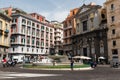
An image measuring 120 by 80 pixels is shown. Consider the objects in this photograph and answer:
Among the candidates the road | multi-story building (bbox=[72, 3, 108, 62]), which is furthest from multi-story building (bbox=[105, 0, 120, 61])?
the road

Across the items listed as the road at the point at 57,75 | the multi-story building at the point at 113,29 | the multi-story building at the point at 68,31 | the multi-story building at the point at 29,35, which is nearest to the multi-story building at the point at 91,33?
the multi-story building at the point at 113,29

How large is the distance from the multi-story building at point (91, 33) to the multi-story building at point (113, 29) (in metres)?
1.68

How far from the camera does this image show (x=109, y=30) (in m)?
57.8

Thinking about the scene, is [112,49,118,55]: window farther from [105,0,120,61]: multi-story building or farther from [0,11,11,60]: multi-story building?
[0,11,11,60]: multi-story building

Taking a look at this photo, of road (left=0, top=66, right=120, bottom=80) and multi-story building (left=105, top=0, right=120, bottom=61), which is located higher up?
multi-story building (left=105, top=0, right=120, bottom=61)

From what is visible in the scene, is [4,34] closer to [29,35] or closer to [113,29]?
[29,35]

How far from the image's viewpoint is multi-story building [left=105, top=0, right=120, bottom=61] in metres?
55.1

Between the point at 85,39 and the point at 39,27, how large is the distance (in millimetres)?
29168

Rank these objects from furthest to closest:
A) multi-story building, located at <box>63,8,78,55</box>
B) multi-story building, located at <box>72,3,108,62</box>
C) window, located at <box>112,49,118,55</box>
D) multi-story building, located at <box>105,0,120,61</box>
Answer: multi-story building, located at <box>63,8,78,55</box>, multi-story building, located at <box>72,3,108,62</box>, window, located at <box>112,49,118,55</box>, multi-story building, located at <box>105,0,120,61</box>

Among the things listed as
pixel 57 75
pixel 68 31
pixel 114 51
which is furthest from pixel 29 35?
pixel 57 75

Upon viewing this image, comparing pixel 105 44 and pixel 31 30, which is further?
pixel 31 30

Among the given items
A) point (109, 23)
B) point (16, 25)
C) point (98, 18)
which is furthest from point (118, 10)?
point (16, 25)

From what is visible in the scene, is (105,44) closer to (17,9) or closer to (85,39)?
(85,39)

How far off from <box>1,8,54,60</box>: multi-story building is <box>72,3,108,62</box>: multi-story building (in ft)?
Result: 61.9
